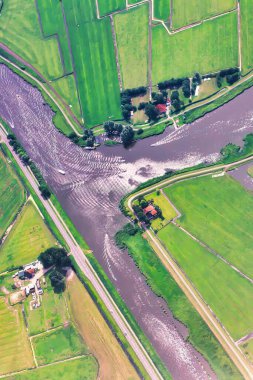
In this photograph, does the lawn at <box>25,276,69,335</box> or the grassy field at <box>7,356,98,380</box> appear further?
the lawn at <box>25,276,69,335</box>

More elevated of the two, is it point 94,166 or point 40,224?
point 94,166

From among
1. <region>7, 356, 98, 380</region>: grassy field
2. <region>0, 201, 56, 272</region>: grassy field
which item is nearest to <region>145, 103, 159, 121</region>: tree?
<region>0, 201, 56, 272</region>: grassy field

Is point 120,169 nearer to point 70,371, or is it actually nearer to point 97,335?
point 97,335

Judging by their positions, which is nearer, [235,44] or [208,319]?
[208,319]

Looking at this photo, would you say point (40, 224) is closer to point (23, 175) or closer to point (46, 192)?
point (46, 192)

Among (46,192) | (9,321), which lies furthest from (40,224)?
(9,321)

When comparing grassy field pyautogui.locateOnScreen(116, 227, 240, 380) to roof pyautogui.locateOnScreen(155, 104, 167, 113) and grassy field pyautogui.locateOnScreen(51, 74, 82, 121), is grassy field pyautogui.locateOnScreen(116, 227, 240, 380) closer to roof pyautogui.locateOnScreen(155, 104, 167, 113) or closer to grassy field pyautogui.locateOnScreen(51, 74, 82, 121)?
roof pyautogui.locateOnScreen(155, 104, 167, 113)
